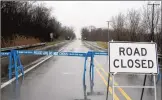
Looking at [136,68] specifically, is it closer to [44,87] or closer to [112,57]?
[112,57]

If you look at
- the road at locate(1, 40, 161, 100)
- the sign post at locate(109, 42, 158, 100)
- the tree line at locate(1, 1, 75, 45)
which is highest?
the tree line at locate(1, 1, 75, 45)

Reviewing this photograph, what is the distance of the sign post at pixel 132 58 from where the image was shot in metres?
7.76

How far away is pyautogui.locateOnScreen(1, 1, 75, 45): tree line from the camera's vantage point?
41062mm

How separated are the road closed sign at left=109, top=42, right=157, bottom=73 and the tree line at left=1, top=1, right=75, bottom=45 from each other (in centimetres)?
3018

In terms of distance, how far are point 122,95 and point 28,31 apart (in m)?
49.7

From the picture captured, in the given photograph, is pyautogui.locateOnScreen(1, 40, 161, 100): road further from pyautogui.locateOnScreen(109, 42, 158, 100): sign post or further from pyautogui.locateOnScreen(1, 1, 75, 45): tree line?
pyautogui.locateOnScreen(1, 1, 75, 45): tree line

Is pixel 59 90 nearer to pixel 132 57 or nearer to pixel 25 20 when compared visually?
pixel 132 57

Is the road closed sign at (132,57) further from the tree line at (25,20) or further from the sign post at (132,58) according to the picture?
the tree line at (25,20)

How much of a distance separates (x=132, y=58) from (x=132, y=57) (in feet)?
0.08

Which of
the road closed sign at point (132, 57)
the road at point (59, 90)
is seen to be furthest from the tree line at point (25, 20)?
the road closed sign at point (132, 57)

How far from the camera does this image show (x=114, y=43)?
8.00m

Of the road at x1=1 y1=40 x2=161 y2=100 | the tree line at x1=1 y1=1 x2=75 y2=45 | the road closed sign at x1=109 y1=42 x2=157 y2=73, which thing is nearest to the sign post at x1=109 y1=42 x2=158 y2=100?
the road closed sign at x1=109 y1=42 x2=157 y2=73

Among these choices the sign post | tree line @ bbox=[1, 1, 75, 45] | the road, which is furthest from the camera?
tree line @ bbox=[1, 1, 75, 45]

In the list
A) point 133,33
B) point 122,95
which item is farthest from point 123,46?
point 133,33
